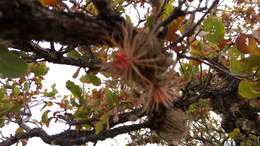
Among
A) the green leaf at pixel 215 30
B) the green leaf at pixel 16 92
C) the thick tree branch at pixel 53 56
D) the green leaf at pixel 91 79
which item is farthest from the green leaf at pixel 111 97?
the green leaf at pixel 16 92

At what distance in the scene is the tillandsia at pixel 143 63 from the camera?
2.49 ft

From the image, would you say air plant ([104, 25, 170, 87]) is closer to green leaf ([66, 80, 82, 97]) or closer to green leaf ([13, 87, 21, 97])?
green leaf ([66, 80, 82, 97])

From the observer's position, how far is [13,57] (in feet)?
3.13

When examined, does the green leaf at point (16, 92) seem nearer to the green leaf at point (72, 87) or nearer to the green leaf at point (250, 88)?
the green leaf at point (72, 87)

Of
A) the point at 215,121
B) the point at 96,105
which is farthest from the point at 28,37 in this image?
the point at 215,121

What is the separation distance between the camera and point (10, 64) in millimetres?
957

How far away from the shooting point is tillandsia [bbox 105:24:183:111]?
760mm

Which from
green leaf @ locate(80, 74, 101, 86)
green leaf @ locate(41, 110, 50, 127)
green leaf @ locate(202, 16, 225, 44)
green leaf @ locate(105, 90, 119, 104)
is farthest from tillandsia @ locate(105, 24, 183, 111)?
green leaf @ locate(41, 110, 50, 127)

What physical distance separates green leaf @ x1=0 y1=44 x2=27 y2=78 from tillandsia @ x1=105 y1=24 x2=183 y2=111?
0.35 m

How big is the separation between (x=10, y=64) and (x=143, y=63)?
0.48 meters

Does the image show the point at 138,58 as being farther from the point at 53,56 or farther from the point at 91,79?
the point at 91,79

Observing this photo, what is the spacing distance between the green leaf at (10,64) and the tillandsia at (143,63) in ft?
1.15

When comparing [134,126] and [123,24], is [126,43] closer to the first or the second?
[123,24]

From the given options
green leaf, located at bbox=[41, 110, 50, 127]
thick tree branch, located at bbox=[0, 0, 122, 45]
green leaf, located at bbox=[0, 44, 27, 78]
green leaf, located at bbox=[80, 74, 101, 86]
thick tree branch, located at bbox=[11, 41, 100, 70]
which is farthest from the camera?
green leaf, located at bbox=[41, 110, 50, 127]
